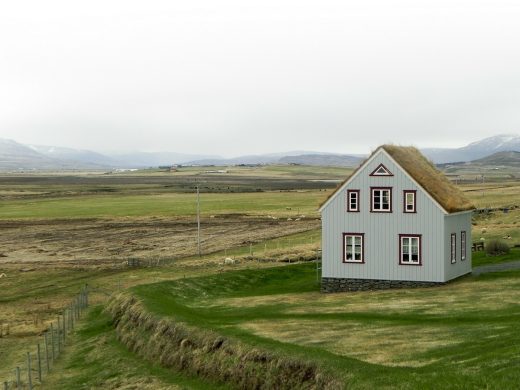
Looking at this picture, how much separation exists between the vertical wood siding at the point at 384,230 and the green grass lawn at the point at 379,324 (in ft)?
6.84

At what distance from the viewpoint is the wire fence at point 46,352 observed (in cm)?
3391

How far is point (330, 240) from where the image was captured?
51469 mm

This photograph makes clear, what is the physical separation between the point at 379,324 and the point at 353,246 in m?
17.3

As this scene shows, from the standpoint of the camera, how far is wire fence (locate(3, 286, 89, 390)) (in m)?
33.9

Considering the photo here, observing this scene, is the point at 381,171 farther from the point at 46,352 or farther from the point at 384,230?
the point at 46,352

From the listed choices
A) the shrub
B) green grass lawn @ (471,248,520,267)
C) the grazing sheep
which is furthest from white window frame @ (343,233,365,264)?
the grazing sheep

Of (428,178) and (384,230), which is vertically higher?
(428,178)

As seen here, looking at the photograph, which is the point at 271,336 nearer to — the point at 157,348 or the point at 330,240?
the point at 157,348

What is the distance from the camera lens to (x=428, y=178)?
50.6 meters

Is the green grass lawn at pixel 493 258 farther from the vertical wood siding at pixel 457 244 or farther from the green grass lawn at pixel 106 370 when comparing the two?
the green grass lawn at pixel 106 370

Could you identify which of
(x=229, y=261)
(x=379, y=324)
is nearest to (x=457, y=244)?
(x=379, y=324)

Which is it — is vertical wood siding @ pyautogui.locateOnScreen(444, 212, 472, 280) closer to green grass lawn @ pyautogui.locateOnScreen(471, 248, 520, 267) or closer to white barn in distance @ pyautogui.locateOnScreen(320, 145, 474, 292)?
white barn in distance @ pyautogui.locateOnScreen(320, 145, 474, 292)

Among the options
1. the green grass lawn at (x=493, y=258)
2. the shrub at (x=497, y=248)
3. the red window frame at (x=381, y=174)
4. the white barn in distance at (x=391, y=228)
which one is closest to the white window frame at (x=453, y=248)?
the white barn in distance at (x=391, y=228)

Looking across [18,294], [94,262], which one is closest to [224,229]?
[94,262]
